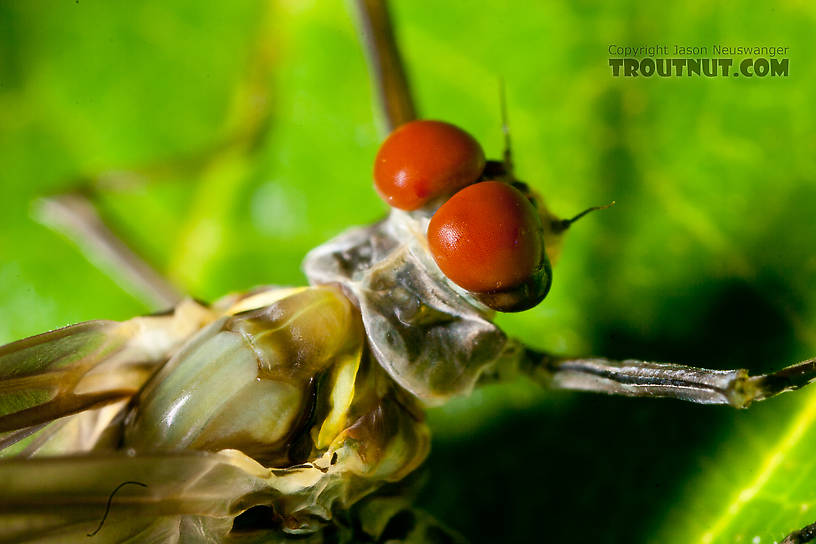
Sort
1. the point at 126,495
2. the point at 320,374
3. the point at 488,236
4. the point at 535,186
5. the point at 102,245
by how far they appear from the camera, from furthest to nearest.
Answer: the point at 102,245 < the point at 535,186 < the point at 320,374 < the point at 488,236 < the point at 126,495

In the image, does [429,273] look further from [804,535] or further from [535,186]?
[804,535]

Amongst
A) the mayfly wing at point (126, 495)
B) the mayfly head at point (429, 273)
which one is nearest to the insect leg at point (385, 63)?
the mayfly head at point (429, 273)

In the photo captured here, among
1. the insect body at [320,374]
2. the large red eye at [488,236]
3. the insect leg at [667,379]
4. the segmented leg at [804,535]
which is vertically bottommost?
the segmented leg at [804,535]

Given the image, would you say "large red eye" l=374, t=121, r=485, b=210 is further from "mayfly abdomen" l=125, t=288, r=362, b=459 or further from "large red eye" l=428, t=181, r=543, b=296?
"mayfly abdomen" l=125, t=288, r=362, b=459

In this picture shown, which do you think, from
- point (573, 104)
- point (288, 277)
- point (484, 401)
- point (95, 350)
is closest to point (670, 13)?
point (573, 104)

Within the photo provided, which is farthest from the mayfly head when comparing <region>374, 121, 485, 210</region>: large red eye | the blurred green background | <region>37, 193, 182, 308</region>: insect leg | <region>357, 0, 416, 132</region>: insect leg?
<region>37, 193, 182, 308</region>: insect leg

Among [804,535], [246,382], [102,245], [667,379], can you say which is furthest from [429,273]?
[102,245]

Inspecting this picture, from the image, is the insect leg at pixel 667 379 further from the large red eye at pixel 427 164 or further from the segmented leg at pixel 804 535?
the large red eye at pixel 427 164
